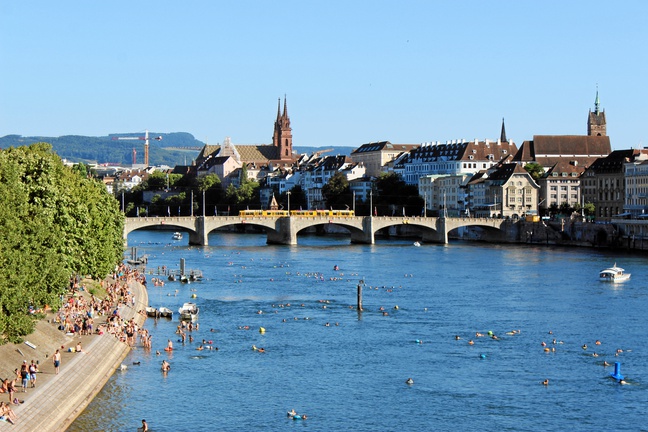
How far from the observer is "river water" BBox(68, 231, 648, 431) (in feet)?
135

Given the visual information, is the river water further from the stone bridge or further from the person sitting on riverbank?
the stone bridge

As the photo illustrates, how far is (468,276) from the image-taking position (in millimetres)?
88500

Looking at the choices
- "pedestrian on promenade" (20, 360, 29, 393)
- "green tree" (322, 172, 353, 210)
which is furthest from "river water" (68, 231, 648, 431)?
"green tree" (322, 172, 353, 210)

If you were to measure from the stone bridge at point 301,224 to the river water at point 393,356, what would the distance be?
29863mm

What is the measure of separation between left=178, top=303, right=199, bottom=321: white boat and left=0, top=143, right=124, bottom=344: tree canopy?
17.9 feet

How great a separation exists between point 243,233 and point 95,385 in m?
123

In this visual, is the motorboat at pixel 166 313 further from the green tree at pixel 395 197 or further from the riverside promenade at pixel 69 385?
the green tree at pixel 395 197

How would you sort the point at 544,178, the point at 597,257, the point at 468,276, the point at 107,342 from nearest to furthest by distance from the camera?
the point at 107,342, the point at 468,276, the point at 597,257, the point at 544,178

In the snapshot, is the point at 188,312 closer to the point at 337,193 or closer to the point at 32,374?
the point at 32,374

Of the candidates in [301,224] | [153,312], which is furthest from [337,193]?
[153,312]

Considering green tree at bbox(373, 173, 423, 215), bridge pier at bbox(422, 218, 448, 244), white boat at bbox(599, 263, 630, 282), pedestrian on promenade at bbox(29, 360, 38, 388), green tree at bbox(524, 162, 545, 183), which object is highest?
green tree at bbox(524, 162, 545, 183)

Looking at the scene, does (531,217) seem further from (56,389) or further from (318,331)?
(56,389)

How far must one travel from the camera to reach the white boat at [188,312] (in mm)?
61969

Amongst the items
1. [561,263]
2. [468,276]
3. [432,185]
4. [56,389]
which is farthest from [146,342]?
[432,185]
